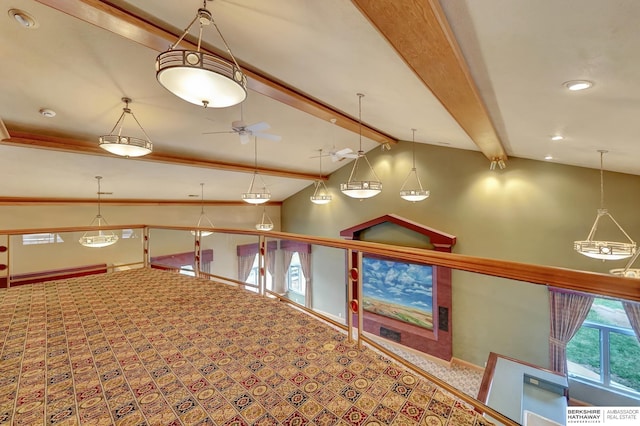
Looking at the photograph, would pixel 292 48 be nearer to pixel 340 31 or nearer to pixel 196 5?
pixel 340 31

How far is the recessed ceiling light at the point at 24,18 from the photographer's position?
2277 millimetres

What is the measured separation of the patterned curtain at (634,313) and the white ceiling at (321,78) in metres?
1.31

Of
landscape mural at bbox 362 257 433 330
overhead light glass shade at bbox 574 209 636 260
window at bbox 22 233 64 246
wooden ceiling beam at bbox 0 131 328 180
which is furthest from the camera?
landscape mural at bbox 362 257 433 330

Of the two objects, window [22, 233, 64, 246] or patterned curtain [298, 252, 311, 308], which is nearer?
window [22, 233, 64, 246]

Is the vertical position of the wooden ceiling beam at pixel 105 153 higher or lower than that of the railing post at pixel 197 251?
higher

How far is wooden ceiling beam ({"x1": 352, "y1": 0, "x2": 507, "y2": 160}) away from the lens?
1606 mm

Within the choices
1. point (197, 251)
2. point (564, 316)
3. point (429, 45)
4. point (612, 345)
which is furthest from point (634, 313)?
point (197, 251)

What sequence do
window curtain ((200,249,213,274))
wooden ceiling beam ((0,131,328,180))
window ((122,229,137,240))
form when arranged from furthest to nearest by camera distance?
window curtain ((200,249,213,274))
window ((122,229,137,240))
wooden ceiling beam ((0,131,328,180))

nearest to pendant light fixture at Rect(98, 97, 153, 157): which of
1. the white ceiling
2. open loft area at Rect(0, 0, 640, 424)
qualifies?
open loft area at Rect(0, 0, 640, 424)

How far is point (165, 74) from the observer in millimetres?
1730

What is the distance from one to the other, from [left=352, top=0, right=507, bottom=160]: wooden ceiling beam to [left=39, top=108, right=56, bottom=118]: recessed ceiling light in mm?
4498

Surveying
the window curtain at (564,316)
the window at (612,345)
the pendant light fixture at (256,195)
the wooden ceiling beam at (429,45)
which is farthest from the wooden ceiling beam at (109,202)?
the window at (612,345)

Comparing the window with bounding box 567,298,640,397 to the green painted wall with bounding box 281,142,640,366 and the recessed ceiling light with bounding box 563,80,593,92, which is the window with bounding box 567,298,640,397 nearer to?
the recessed ceiling light with bounding box 563,80,593,92

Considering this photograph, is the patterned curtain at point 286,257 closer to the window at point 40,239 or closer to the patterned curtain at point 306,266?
the patterned curtain at point 306,266
